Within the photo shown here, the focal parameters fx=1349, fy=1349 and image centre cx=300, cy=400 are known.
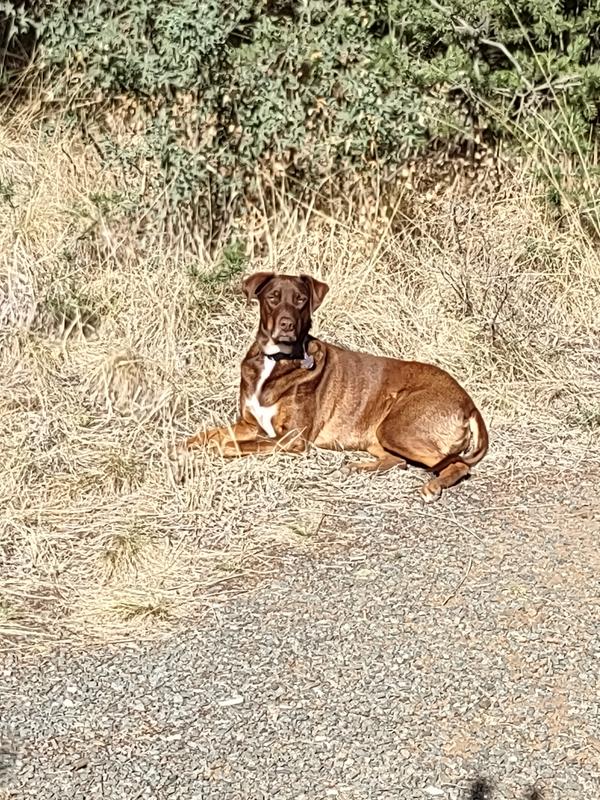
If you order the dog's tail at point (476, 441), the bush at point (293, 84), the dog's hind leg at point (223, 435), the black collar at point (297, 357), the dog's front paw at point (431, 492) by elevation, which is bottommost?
the dog's hind leg at point (223, 435)

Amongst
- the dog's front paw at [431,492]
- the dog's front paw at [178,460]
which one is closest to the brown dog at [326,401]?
the dog's front paw at [178,460]

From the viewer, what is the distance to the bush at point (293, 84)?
27.0 feet

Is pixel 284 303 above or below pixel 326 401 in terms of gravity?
above

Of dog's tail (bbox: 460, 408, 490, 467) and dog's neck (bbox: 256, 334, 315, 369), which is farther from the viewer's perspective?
dog's neck (bbox: 256, 334, 315, 369)

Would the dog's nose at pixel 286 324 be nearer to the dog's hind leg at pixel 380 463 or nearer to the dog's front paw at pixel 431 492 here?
the dog's hind leg at pixel 380 463

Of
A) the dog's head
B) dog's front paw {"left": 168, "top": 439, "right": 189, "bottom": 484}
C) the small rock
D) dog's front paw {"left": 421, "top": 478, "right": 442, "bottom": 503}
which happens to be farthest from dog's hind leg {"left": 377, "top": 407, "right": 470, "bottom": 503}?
the small rock

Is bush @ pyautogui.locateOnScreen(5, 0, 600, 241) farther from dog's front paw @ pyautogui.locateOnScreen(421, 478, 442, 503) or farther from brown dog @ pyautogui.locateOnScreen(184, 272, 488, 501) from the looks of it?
dog's front paw @ pyautogui.locateOnScreen(421, 478, 442, 503)

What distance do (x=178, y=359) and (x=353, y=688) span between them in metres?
3.31

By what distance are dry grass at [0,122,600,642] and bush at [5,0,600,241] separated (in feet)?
1.18

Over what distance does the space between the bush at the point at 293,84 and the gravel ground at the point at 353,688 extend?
3588 millimetres

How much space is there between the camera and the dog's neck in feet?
21.7

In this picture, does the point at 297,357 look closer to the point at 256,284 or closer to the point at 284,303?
the point at 284,303

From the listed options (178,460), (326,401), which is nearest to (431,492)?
(326,401)

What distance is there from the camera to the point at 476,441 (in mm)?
6473
